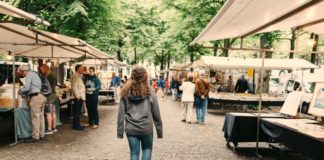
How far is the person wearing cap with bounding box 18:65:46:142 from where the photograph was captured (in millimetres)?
8844

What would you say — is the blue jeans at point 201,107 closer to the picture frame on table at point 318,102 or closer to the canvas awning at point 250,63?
the canvas awning at point 250,63

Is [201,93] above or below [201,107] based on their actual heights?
above

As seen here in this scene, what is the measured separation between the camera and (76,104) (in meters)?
10.9

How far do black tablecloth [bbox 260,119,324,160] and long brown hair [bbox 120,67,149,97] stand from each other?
2.74 meters

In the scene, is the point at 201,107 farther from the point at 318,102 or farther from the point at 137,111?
the point at 137,111

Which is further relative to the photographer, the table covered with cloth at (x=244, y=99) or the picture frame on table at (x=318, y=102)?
the table covered with cloth at (x=244, y=99)

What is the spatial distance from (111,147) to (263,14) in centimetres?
521

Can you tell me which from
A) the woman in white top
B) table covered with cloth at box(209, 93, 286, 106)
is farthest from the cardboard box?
table covered with cloth at box(209, 93, 286, 106)

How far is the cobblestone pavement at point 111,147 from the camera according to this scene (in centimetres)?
779

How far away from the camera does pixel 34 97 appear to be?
29.5ft

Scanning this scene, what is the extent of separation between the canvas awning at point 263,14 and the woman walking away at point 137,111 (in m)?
1.46

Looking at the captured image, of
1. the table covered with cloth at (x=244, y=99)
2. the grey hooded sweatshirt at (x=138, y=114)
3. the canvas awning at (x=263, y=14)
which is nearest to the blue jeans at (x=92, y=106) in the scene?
the canvas awning at (x=263, y=14)

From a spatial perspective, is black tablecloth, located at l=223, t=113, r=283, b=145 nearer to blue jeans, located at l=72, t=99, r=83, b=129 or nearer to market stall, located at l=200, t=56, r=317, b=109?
blue jeans, located at l=72, t=99, r=83, b=129

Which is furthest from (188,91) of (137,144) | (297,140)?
(137,144)
